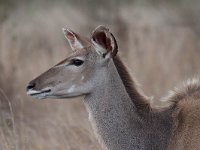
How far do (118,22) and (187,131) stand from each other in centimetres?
1044

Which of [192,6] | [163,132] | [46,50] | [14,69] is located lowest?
[192,6]

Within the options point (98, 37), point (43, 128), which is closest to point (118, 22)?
point (43, 128)

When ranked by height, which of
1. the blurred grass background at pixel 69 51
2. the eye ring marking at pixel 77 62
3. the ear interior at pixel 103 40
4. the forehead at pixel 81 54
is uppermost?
the ear interior at pixel 103 40

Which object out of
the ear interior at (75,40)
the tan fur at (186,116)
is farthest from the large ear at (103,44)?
the tan fur at (186,116)

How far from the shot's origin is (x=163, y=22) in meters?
18.5

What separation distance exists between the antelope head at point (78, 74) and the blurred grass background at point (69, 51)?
1.79 ft

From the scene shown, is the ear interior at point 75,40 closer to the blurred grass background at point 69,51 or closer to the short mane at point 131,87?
the short mane at point 131,87

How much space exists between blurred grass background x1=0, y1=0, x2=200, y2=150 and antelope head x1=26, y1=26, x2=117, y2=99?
0.55 m

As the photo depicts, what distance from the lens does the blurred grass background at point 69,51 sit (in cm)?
1022

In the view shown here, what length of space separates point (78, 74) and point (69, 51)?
7.88 meters

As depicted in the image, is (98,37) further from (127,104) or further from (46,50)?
(46,50)

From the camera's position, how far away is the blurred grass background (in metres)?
10.2

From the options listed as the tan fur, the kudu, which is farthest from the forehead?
the tan fur

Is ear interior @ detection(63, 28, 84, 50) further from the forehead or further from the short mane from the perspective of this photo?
the short mane
